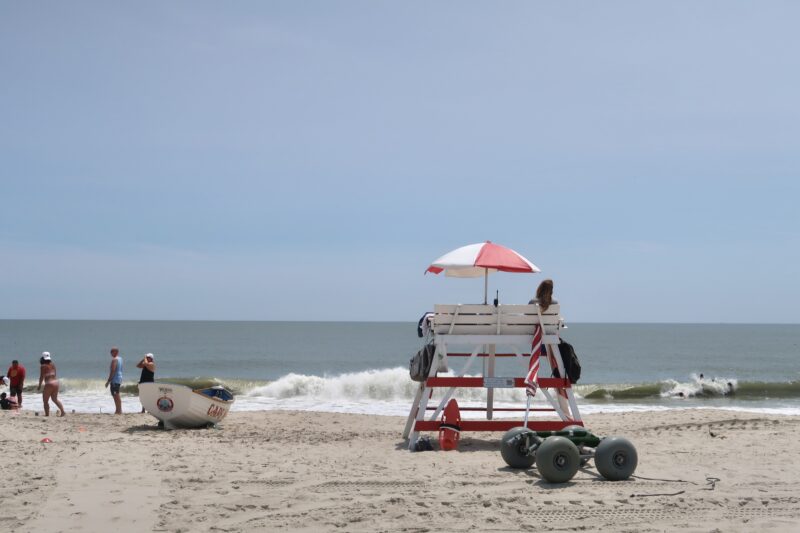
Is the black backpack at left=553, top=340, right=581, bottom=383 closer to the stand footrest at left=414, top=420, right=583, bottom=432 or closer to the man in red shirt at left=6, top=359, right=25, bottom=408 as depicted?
the stand footrest at left=414, top=420, right=583, bottom=432

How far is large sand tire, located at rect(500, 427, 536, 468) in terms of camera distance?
342 inches

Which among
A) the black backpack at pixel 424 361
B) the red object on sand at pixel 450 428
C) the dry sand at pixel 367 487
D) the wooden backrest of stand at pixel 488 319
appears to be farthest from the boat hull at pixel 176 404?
the wooden backrest of stand at pixel 488 319

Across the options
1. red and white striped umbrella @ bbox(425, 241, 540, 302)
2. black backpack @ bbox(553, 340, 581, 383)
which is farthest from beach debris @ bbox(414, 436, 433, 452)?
red and white striped umbrella @ bbox(425, 241, 540, 302)

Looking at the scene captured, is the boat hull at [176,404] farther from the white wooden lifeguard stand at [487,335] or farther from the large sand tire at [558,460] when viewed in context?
the large sand tire at [558,460]

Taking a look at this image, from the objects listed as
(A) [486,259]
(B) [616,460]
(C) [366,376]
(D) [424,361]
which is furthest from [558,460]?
(C) [366,376]

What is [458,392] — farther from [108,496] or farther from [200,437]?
[108,496]

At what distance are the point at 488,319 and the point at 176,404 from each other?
20.6 feet

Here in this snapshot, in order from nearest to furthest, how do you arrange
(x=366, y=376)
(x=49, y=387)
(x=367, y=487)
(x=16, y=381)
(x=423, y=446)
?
(x=367, y=487)
(x=423, y=446)
(x=49, y=387)
(x=16, y=381)
(x=366, y=376)

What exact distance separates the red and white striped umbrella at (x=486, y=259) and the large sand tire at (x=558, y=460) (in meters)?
3.42

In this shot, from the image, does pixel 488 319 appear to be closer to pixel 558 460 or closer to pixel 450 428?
pixel 450 428

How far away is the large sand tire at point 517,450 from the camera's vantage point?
868 cm

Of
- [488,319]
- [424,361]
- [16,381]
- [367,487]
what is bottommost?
[367,487]

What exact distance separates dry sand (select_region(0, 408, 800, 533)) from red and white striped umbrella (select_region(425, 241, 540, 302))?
2.66m

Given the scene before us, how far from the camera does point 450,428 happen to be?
10.5m
